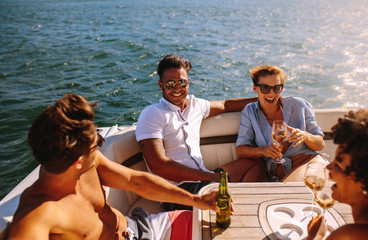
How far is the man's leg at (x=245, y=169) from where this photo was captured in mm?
2688

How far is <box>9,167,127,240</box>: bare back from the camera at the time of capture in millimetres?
1225

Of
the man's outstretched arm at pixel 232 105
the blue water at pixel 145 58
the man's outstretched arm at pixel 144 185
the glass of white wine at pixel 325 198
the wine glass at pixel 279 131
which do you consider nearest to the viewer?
the glass of white wine at pixel 325 198

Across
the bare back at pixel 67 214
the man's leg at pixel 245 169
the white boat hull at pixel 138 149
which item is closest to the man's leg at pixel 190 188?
the white boat hull at pixel 138 149

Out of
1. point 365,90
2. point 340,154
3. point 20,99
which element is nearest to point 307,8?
point 365,90

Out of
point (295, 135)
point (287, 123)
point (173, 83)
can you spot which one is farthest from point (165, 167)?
point (287, 123)

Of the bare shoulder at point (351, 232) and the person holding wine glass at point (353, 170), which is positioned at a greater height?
the person holding wine glass at point (353, 170)

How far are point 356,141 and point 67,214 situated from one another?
1.22m

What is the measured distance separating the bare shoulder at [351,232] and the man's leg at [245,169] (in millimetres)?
1579

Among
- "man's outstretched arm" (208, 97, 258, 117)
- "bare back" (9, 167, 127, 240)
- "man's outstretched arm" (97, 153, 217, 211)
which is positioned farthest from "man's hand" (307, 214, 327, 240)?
"man's outstretched arm" (208, 97, 258, 117)

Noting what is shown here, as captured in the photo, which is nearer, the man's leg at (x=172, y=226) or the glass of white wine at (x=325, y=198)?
the glass of white wine at (x=325, y=198)

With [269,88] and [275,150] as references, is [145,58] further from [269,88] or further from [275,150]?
[275,150]

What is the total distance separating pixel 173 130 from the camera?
2.54 metres

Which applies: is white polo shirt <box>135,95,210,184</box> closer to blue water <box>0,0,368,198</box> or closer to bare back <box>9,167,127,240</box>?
bare back <box>9,167,127,240</box>

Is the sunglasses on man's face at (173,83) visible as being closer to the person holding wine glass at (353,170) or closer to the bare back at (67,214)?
the bare back at (67,214)
